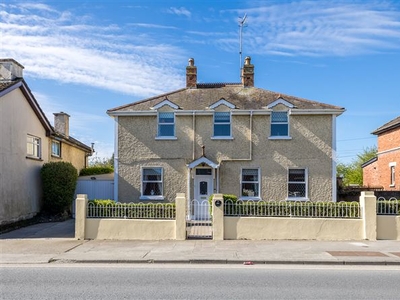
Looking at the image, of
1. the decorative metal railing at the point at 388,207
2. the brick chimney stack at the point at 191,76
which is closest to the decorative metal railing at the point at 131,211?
the decorative metal railing at the point at 388,207

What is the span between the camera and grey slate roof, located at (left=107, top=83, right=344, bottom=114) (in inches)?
818

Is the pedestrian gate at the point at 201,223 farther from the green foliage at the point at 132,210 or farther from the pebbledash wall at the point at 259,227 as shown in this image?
the green foliage at the point at 132,210

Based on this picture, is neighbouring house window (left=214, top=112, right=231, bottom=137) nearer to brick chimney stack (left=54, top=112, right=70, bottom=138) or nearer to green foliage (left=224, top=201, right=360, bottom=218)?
→ green foliage (left=224, top=201, right=360, bottom=218)

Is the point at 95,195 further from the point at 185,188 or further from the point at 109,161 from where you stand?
the point at 109,161

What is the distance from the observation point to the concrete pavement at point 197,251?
34.8 feet

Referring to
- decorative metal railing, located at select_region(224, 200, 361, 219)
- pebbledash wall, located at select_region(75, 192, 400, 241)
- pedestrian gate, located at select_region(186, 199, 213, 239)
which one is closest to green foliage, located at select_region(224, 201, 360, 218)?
decorative metal railing, located at select_region(224, 200, 361, 219)

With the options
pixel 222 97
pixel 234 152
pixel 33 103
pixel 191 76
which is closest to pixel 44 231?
pixel 33 103

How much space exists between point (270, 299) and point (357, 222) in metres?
8.35

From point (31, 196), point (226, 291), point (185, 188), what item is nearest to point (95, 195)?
point (31, 196)

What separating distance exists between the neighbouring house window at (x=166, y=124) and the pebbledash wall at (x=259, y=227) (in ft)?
23.3

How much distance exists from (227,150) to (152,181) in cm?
415

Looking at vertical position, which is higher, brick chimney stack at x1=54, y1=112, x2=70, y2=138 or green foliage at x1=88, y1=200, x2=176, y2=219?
brick chimney stack at x1=54, y1=112, x2=70, y2=138

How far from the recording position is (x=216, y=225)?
14039mm

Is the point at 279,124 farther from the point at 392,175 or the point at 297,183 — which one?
the point at 392,175
